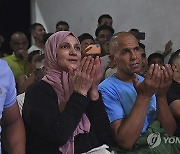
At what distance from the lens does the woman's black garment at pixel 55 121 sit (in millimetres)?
2123

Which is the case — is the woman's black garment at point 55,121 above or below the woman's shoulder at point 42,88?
below

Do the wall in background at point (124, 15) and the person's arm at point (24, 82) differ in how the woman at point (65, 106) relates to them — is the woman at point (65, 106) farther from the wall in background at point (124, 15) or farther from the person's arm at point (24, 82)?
the wall in background at point (124, 15)

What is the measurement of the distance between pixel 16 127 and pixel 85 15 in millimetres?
4913

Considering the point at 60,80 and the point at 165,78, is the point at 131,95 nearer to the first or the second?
the point at 165,78

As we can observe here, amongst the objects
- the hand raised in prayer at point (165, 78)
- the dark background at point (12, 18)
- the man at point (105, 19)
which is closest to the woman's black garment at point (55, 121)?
the hand raised in prayer at point (165, 78)

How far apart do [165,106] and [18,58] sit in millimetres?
3004

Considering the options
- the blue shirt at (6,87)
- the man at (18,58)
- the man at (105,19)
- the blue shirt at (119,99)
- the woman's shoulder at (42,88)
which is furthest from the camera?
the man at (105,19)

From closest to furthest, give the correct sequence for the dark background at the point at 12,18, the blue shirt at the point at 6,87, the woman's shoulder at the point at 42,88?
1. the blue shirt at the point at 6,87
2. the woman's shoulder at the point at 42,88
3. the dark background at the point at 12,18

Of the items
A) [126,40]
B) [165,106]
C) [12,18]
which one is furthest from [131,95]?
[12,18]

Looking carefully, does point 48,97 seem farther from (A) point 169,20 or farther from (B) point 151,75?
(A) point 169,20

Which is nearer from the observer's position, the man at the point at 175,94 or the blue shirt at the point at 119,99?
the blue shirt at the point at 119,99

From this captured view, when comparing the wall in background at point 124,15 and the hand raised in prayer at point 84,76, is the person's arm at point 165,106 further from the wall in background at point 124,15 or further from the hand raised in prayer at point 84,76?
the wall in background at point 124,15

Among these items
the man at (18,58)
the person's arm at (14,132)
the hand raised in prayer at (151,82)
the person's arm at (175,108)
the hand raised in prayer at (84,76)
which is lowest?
the man at (18,58)

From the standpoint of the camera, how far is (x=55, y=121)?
2.13 m
